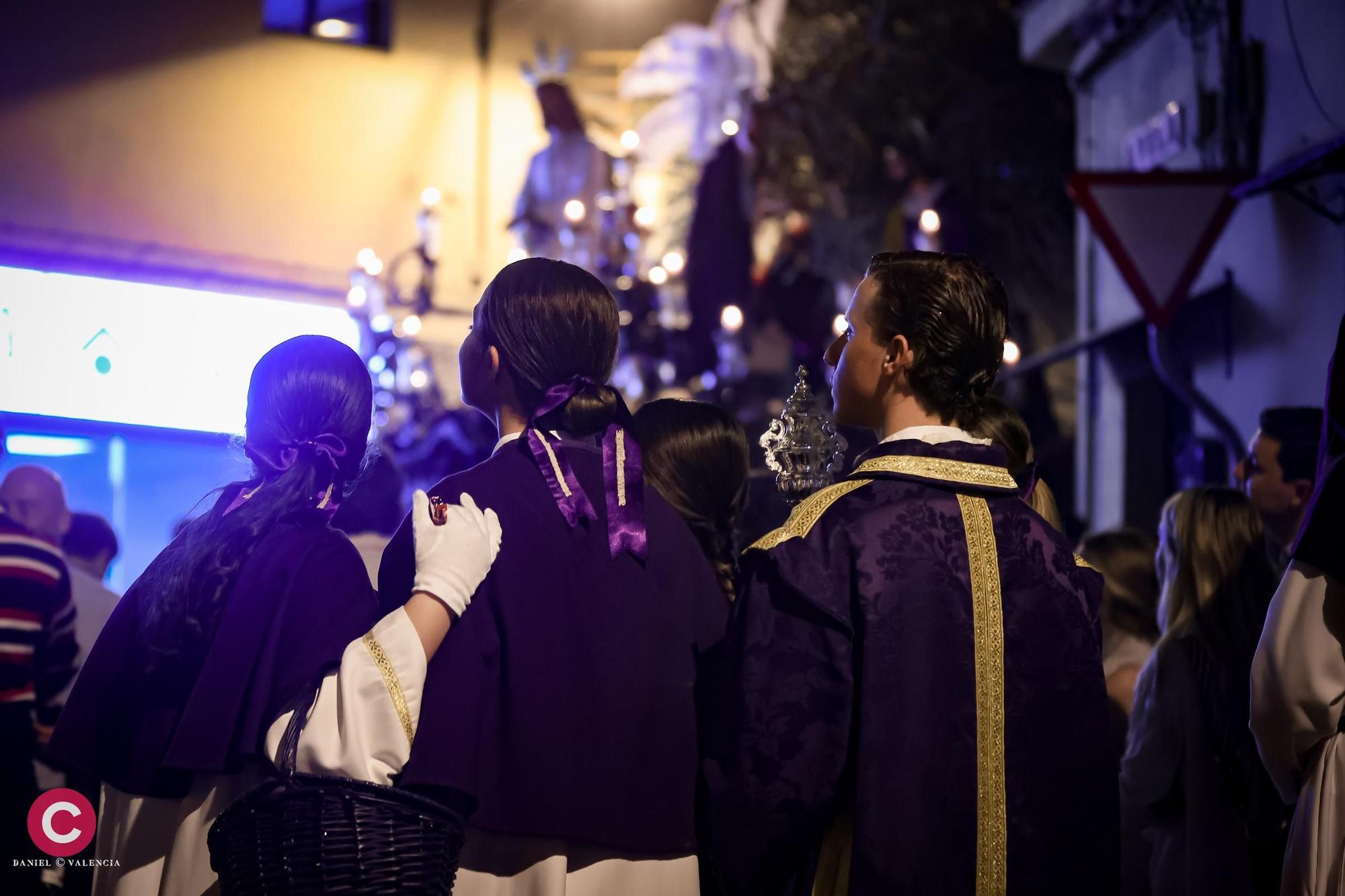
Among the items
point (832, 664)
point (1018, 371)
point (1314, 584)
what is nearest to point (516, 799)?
point (832, 664)

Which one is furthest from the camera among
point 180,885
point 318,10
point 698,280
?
point 318,10

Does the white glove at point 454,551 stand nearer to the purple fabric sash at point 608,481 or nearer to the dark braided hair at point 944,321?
the purple fabric sash at point 608,481

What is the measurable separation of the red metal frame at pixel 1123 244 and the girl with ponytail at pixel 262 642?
13.0ft

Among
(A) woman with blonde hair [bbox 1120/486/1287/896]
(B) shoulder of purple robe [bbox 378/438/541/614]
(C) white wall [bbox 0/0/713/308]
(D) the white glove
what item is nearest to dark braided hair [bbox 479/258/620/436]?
(B) shoulder of purple robe [bbox 378/438/541/614]

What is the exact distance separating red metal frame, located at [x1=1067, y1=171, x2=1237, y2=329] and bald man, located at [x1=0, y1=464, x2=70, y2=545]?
4.02 metres

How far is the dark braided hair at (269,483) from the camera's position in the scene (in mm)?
Result: 2295

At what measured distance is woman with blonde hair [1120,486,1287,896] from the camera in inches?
131

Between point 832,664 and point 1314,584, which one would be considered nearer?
point 832,664

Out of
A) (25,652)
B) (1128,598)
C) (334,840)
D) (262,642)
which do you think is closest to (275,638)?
(262,642)

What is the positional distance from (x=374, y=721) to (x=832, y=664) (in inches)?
28.1

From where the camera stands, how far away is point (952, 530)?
7.45 feet

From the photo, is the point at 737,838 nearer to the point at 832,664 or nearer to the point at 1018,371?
the point at 832,664

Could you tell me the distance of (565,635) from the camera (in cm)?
226

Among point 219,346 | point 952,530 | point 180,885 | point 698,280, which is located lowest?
point 180,885
